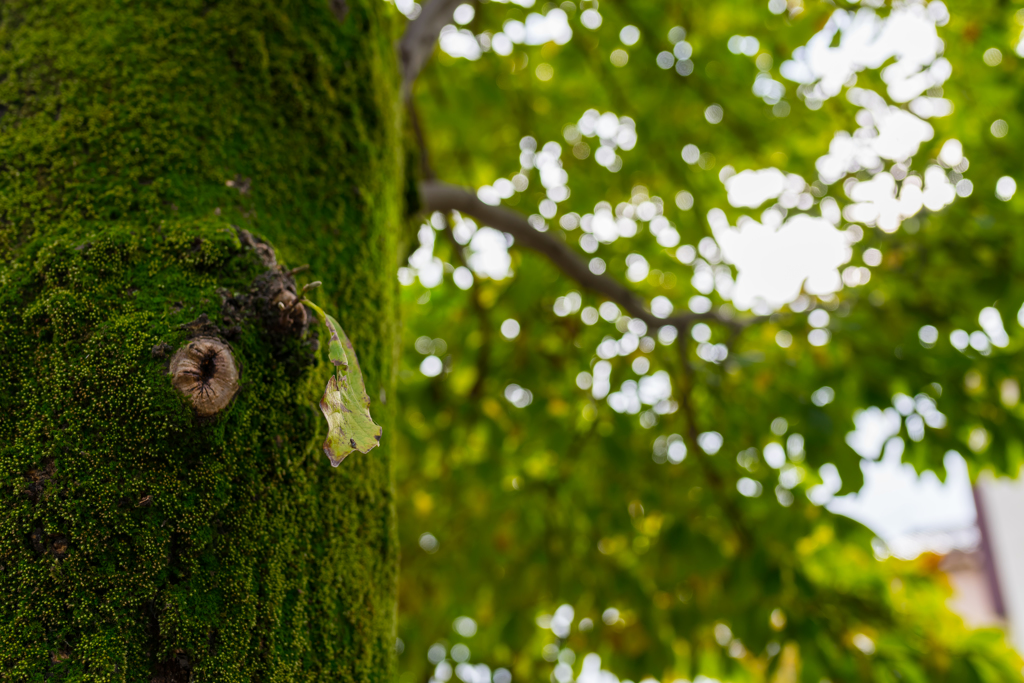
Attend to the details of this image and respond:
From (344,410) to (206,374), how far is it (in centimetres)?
19

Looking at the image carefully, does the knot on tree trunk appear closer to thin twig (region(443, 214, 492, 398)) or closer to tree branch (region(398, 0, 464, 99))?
tree branch (region(398, 0, 464, 99))

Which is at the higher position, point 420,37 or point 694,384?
point 420,37

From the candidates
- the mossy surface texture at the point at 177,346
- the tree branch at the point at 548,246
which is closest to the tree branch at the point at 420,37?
the tree branch at the point at 548,246

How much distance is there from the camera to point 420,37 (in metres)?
2.05

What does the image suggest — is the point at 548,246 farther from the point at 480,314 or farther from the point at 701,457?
the point at 701,457

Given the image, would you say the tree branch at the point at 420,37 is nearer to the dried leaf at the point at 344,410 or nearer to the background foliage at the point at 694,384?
the background foliage at the point at 694,384

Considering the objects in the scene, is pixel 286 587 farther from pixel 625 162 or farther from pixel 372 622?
pixel 625 162

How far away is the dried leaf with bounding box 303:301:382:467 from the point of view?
78 cm

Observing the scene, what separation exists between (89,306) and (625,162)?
285 cm

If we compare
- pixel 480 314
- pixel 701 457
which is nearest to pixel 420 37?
pixel 480 314

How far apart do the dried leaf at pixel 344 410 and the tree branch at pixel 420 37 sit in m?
1.34

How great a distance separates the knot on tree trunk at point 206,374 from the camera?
2.78 ft

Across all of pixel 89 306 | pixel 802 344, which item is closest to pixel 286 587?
pixel 89 306

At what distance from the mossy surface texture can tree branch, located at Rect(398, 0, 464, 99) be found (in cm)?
75
